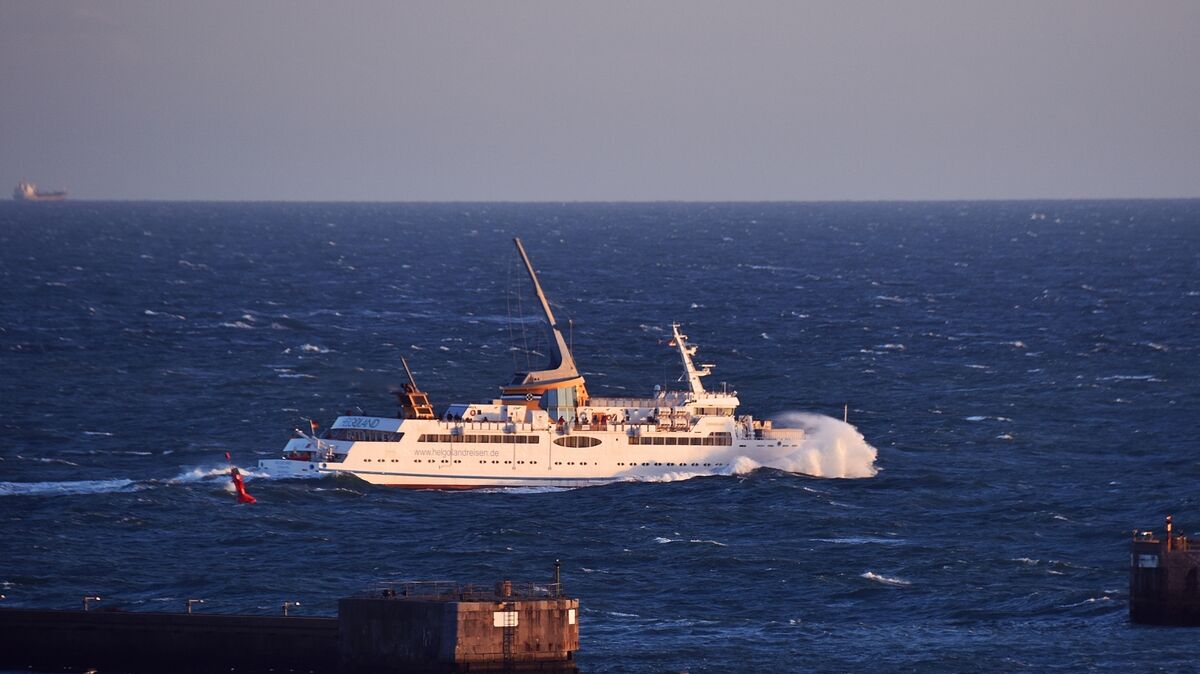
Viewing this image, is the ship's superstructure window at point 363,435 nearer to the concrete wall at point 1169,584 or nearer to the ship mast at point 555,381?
the ship mast at point 555,381

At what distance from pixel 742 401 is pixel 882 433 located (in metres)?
11.6

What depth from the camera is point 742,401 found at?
112 metres

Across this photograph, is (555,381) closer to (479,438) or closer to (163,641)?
(479,438)

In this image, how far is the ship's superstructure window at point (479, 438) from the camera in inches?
3593

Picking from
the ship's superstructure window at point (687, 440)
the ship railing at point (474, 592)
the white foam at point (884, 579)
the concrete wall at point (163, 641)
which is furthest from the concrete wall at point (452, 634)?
the ship's superstructure window at point (687, 440)

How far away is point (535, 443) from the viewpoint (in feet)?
301

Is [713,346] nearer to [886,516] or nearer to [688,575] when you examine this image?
[886,516]

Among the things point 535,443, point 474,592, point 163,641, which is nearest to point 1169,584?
point 474,592

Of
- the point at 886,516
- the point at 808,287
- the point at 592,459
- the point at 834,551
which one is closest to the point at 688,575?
the point at 834,551

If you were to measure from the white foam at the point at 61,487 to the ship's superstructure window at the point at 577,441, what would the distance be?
779 inches

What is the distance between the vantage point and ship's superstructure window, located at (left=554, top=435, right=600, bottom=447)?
301ft

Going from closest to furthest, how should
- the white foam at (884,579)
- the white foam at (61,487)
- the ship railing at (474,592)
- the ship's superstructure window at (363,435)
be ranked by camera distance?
the ship railing at (474,592)
the white foam at (884,579)
the white foam at (61,487)
the ship's superstructure window at (363,435)

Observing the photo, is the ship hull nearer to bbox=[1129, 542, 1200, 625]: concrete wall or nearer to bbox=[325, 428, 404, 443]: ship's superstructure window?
bbox=[325, 428, 404, 443]: ship's superstructure window

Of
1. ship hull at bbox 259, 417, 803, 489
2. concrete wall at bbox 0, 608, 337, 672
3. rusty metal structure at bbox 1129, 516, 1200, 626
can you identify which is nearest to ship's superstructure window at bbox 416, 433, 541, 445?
ship hull at bbox 259, 417, 803, 489
